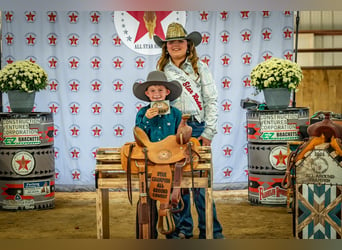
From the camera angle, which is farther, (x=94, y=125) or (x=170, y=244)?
(x=94, y=125)

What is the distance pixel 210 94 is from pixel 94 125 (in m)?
2.88

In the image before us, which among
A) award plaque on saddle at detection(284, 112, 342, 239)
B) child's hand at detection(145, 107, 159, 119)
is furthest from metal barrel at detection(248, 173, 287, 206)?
child's hand at detection(145, 107, 159, 119)

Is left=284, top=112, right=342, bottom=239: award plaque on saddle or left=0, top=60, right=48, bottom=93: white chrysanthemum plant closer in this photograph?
left=284, top=112, right=342, bottom=239: award plaque on saddle

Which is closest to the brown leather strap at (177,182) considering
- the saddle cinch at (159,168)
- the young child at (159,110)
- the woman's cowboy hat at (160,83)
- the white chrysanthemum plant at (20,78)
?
the saddle cinch at (159,168)

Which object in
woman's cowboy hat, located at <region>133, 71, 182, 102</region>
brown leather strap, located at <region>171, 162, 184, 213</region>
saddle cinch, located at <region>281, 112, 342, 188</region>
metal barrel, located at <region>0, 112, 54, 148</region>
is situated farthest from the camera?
metal barrel, located at <region>0, 112, 54, 148</region>

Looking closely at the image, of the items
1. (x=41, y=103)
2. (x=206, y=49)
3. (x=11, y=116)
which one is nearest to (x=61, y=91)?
(x=41, y=103)

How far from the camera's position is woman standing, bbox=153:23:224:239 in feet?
15.0

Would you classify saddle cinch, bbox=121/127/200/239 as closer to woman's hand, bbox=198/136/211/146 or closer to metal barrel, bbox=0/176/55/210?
woman's hand, bbox=198/136/211/146

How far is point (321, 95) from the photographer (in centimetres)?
1041

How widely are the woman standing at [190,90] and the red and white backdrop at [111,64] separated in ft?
8.44

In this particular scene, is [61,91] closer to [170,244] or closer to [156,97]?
[156,97]

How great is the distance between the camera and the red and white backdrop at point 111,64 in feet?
23.7

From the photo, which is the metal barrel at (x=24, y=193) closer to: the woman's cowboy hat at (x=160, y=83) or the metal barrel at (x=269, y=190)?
the metal barrel at (x=269, y=190)

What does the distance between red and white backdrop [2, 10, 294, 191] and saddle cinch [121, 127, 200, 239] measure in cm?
315
